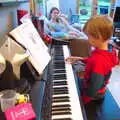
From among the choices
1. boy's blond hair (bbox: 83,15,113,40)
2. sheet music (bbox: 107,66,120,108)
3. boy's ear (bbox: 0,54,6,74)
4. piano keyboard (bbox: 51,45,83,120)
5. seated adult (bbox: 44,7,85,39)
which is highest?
boy's blond hair (bbox: 83,15,113,40)

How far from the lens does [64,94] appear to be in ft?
4.02

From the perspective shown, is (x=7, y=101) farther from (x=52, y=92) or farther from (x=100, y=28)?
(x=100, y=28)

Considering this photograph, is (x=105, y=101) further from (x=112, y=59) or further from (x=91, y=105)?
(x=112, y=59)

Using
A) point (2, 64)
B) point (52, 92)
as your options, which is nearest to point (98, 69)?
point (52, 92)

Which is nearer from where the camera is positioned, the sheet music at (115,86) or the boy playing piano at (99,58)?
the boy playing piano at (99,58)

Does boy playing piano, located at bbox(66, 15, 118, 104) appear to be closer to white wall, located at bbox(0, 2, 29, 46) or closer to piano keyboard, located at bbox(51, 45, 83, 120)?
piano keyboard, located at bbox(51, 45, 83, 120)

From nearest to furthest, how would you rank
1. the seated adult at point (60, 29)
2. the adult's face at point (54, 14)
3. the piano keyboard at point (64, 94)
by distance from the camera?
the piano keyboard at point (64, 94) < the seated adult at point (60, 29) < the adult's face at point (54, 14)

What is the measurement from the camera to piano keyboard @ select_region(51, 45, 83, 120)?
103cm

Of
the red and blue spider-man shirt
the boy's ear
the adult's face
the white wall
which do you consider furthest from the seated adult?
the boy's ear

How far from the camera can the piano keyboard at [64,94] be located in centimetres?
103

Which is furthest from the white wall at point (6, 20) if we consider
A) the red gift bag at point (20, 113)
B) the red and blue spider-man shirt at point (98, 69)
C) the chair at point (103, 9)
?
the chair at point (103, 9)

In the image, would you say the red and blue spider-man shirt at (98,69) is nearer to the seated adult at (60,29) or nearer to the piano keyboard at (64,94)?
the piano keyboard at (64,94)

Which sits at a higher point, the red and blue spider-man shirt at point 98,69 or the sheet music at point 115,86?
the red and blue spider-man shirt at point 98,69

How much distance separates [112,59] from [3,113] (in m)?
0.93
